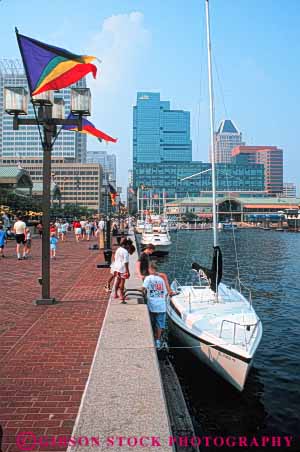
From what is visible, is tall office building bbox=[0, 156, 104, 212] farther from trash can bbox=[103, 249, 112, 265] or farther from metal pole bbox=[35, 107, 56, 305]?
metal pole bbox=[35, 107, 56, 305]

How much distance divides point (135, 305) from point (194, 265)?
16.8 feet

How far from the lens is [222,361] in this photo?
24.3ft

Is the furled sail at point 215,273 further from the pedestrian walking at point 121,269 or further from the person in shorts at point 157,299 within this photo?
the person in shorts at point 157,299

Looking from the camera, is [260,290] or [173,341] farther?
[260,290]

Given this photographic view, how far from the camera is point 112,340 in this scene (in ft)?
19.1

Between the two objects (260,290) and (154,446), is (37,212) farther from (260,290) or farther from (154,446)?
(154,446)

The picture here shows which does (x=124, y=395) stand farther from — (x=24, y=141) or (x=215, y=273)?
(x=24, y=141)

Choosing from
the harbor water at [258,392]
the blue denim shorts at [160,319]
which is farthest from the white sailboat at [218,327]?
the blue denim shorts at [160,319]

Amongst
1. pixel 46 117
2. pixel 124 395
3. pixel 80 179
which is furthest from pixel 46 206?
pixel 80 179

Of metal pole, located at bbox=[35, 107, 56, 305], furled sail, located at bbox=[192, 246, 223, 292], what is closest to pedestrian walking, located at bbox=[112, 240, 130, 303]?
metal pole, located at bbox=[35, 107, 56, 305]

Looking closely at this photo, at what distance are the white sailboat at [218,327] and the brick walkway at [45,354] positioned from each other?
2082 mm

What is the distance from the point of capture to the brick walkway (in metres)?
4.16

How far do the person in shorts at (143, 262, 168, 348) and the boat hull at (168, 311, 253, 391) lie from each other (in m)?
0.92

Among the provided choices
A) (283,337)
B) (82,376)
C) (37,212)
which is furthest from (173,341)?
(37,212)
